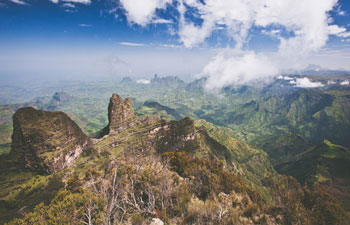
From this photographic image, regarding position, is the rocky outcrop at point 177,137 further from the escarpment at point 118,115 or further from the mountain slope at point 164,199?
the mountain slope at point 164,199

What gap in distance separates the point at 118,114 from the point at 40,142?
65.0 metres

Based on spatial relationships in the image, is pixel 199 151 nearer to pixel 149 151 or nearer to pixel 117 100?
pixel 149 151

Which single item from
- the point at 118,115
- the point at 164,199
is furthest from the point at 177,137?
the point at 164,199

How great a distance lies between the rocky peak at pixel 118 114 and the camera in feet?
486

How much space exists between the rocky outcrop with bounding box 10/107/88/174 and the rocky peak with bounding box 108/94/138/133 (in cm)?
4358

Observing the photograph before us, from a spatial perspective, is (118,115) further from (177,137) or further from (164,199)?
(164,199)

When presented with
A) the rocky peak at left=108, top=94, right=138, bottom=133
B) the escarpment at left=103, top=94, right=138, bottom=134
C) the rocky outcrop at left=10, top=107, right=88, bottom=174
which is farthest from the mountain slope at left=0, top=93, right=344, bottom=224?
the rocky peak at left=108, top=94, right=138, bottom=133

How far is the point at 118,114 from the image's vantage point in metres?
153

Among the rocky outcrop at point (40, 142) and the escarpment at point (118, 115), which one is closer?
the rocky outcrop at point (40, 142)

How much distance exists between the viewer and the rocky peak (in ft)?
486

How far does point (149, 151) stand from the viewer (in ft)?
469

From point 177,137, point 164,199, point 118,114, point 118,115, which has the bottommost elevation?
point 177,137

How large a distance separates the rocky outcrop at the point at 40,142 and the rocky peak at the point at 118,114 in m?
43.6

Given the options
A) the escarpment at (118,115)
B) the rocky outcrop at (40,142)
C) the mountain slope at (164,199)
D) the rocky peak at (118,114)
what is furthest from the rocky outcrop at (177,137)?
the mountain slope at (164,199)
